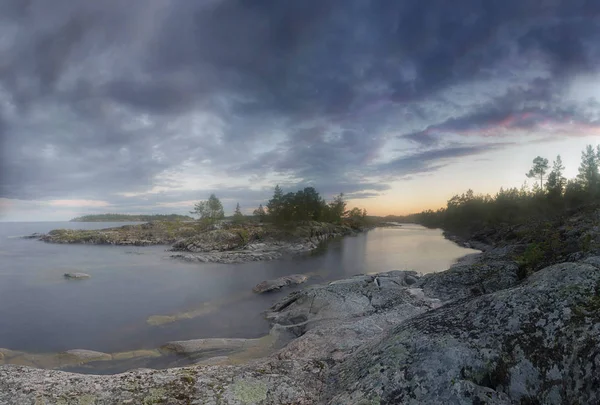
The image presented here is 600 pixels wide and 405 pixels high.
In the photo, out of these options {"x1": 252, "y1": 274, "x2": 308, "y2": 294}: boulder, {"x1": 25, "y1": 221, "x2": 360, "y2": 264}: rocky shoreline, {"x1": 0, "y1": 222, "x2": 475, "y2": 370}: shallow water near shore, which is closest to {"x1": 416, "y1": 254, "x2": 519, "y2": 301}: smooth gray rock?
{"x1": 0, "y1": 222, "x2": 475, "y2": 370}: shallow water near shore

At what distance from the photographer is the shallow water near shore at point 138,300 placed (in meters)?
18.5

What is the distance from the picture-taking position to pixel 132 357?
49.6 feet

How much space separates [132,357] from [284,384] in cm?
1263

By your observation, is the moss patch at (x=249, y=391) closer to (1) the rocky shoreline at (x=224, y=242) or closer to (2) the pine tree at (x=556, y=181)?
(1) the rocky shoreline at (x=224, y=242)

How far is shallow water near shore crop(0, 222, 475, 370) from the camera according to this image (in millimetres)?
18516

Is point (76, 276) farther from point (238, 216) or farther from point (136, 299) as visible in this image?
point (238, 216)

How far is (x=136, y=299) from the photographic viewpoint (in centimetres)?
2775

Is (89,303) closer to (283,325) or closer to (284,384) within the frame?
(283,325)

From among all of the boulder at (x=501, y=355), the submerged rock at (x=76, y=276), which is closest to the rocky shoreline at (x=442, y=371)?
the boulder at (x=501, y=355)

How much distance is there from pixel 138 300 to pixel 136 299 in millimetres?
534

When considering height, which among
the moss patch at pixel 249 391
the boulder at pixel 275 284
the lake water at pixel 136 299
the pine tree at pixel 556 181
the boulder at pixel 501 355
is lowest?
the lake water at pixel 136 299

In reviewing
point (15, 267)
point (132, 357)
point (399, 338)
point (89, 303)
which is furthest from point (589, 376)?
point (15, 267)

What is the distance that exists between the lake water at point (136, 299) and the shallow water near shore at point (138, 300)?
2.6 inches

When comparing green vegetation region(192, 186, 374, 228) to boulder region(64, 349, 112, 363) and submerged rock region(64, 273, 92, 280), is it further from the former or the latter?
boulder region(64, 349, 112, 363)
